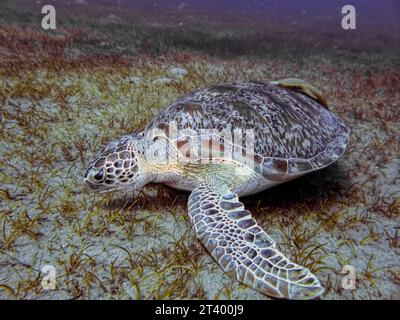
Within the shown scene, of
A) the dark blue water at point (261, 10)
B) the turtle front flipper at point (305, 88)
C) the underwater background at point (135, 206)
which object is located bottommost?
the underwater background at point (135, 206)

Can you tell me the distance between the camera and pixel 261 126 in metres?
2.96

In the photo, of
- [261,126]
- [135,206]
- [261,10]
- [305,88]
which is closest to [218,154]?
[261,126]

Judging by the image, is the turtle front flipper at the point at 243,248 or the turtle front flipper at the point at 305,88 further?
the turtle front flipper at the point at 305,88

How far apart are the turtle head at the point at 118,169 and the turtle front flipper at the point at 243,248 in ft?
2.26

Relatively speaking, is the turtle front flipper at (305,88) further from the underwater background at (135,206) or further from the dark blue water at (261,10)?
the dark blue water at (261,10)

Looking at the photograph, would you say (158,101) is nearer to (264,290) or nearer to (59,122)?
(59,122)

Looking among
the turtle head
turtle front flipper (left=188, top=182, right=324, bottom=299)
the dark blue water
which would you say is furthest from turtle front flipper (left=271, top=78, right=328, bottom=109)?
the dark blue water

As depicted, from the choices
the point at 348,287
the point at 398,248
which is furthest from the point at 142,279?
the point at 398,248

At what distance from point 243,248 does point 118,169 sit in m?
1.46

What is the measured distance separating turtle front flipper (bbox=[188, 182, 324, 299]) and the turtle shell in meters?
0.51

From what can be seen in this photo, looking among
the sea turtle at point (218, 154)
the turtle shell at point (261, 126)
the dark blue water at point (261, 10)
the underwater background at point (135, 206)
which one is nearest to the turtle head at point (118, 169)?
the sea turtle at point (218, 154)

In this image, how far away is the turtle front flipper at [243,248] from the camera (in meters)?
1.94
